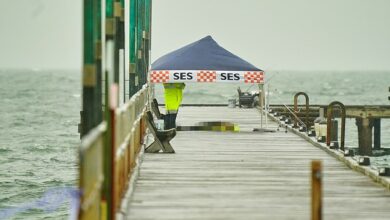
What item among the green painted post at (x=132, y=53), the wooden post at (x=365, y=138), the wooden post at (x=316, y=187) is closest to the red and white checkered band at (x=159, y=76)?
the green painted post at (x=132, y=53)

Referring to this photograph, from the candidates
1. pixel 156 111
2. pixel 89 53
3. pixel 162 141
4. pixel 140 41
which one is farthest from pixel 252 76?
pixel 89 53

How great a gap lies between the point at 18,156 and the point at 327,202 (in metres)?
43.0

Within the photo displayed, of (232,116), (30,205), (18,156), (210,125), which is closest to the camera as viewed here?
(210,125)

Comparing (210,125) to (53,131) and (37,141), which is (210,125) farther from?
(53,131)

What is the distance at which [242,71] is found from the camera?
97.6 feet

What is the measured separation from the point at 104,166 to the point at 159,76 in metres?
16.0

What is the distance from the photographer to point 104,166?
1331 centimetres

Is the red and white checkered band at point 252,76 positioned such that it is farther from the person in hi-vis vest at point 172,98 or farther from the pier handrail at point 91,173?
the pier handrail at point 91,173

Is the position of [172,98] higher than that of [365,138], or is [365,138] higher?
[172,98]

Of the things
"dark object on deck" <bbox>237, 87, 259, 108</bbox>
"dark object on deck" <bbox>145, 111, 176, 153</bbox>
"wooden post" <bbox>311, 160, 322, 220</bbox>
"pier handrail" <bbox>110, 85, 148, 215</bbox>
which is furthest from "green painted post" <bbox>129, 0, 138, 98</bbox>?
"dark object on deck" <bbox>237, 87, 259, 108</bbox>

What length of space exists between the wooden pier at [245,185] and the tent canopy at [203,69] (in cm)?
166

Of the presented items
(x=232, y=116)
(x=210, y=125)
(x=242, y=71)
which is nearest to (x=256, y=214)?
(x=242, y=71)

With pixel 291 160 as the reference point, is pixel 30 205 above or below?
below

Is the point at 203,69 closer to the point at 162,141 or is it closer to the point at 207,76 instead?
the point at 207,76
